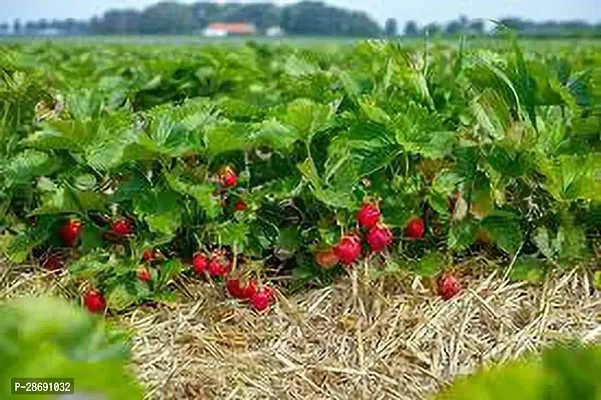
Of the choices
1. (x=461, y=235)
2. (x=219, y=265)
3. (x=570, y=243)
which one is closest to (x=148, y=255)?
(x=219, y=265)

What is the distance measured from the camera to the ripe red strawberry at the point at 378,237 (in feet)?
8.86

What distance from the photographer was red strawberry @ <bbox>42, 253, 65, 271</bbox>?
117 inches

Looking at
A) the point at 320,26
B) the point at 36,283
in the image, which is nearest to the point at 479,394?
the point at 36,283

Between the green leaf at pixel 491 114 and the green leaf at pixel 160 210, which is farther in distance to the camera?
the green leaf at pixel 491 114

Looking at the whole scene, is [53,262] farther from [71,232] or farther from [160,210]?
[160,210]

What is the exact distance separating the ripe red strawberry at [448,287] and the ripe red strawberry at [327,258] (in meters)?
0.27

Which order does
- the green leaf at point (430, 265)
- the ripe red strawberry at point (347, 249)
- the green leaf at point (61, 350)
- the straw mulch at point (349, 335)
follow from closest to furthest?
the green leaf at point (61, 350) < the straw mulch at point (349, 335) < the ripe red strawberry at point (347, 249) < the green leaf at point (430, 265)

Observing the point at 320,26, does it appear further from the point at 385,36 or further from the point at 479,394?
the point at 479,394

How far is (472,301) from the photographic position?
2.74 meters

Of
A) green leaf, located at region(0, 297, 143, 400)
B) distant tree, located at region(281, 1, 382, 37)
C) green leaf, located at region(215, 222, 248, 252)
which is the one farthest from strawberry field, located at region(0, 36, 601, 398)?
distant tree, located at region(281, 1, 382, 37)

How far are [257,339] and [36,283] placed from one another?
2.16 feet

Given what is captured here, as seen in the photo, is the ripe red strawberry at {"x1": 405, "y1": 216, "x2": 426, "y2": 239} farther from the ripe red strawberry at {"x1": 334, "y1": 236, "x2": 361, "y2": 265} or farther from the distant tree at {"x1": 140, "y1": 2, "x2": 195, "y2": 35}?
the distant tree at {"x1": 140, "y1": 2, "x2": 195, "y2": 35}

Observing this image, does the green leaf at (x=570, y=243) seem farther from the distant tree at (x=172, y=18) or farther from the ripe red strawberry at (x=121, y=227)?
the distant tree at (x=172, y=18)

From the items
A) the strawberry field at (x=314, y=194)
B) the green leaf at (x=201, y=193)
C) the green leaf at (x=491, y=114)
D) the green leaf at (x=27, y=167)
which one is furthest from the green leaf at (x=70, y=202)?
the green leaf at (x=491, y=114)
